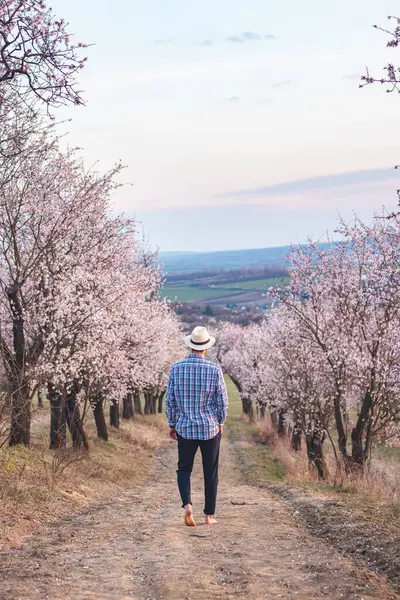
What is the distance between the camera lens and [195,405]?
30.0 ft

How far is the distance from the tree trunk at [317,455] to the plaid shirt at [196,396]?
11267 mm

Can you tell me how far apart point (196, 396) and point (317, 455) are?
14.1 meters

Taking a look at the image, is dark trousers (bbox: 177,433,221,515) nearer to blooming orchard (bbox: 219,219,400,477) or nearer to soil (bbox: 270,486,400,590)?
soil (bbox: 270,486,400,590)

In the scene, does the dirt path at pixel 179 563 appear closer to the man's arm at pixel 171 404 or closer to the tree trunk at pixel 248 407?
the man's arm at pixel 171 404

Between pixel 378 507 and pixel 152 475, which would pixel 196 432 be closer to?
pixel 378 507

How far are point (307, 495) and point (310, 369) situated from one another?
10.2m

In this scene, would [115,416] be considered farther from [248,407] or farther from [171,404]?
[248,407]

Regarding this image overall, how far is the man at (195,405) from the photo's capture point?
9109mm

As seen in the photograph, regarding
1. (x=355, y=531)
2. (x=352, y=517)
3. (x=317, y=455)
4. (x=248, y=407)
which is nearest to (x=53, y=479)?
(x=352, y=517)

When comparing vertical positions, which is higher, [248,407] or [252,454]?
[252,454]

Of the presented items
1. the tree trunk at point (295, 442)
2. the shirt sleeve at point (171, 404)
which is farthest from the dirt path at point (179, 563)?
the tree trunk at point (295, 442)

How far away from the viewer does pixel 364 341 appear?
19672 mm

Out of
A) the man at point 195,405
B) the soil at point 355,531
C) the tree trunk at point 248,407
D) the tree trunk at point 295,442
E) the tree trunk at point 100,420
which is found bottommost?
the tree trunk at point 248,407

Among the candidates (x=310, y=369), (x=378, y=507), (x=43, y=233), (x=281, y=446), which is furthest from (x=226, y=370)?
(x=378, y=507)
